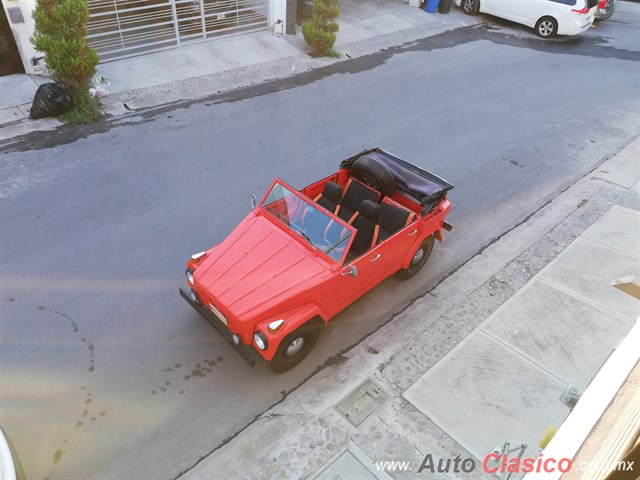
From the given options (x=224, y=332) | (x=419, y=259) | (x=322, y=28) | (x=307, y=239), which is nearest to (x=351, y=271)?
(x=307, y=239)

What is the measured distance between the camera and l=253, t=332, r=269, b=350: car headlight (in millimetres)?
5086

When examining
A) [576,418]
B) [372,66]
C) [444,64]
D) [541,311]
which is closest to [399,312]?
[541,311]

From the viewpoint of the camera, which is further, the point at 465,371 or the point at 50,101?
the point at 50,101

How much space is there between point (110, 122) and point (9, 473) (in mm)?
7548

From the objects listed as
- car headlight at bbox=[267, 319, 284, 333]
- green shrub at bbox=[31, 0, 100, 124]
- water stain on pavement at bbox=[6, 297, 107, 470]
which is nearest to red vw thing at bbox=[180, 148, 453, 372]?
car headlight at bbox=[267, 319, 284, 333]

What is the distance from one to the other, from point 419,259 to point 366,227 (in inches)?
55.3

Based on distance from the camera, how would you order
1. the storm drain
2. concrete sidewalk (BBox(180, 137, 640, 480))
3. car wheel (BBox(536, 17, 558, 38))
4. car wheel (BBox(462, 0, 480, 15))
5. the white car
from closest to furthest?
concrete sidewalk (BBox(180, 137, 640, 480)) < the storm drain < the white car < car wheel (BBox(536, 17, 558, 38)) < car wheel (BBox(462, 0, 480, 15))

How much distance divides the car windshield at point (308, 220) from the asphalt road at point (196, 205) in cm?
131

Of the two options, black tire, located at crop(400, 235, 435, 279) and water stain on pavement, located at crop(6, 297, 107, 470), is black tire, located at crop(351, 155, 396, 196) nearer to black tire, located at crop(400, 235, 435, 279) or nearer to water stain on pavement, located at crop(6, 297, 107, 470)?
black tire, located at crop(400, 235, 435, 279)

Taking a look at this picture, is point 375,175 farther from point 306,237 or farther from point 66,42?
point 66,42

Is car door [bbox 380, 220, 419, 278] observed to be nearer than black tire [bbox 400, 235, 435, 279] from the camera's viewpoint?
Yes

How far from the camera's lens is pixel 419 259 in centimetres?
718

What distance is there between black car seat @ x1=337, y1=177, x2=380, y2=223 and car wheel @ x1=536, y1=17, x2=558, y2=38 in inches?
552

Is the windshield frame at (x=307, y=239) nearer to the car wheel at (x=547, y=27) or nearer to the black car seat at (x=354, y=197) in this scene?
the black car seat at (x=354, y=197)
